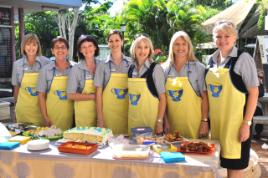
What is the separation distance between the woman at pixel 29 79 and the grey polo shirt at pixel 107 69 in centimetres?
66

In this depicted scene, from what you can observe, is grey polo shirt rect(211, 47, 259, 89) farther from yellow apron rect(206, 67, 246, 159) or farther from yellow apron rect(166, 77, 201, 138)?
yellow apron rect(166, 77, 201, 138)

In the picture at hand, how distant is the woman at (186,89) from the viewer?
3043 millimetres

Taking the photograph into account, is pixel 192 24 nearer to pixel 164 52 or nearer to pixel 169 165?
pixel 164 52

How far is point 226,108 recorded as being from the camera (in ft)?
8.84

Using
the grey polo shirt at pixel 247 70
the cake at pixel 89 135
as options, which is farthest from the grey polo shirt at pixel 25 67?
the grey polo shirt at pixel 247 70

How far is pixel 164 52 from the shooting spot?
1231 centimetres

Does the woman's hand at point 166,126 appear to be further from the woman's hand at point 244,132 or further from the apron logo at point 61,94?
the apron logo at point 61,94

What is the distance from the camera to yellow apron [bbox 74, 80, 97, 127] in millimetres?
3341

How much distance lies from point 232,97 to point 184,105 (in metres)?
0.51

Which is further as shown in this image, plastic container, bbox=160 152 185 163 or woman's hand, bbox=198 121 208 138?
woman's hand, bbox=198 121 208 138

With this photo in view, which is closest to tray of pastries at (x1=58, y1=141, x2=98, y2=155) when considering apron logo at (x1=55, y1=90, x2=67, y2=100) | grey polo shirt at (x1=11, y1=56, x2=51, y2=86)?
apron logo at (x1=55, y1=90, x2=67, y2=100)

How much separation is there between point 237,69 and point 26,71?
205 cm

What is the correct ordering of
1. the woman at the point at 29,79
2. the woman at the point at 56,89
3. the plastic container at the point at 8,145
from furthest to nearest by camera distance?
the woman at the point at 29,79 → the woman at the point at 56,89 → the plastic container at the point at 8,145

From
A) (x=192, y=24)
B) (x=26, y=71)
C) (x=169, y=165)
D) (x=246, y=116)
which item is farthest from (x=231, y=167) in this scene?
(x=192, y=24)
